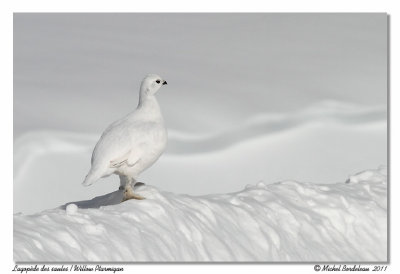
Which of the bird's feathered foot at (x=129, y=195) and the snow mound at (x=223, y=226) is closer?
the snow mound at (x=223, y=226)

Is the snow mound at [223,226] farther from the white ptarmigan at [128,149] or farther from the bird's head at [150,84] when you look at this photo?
the bird's head at [150,84]

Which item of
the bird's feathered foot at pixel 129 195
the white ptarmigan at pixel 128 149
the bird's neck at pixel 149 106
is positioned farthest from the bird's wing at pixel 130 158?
the bird's neck at pixel 149 106

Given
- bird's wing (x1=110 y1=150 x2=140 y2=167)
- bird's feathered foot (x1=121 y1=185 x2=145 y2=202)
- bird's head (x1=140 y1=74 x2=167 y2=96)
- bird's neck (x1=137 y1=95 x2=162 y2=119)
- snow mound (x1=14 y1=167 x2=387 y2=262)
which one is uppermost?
bird's head (x1=140 y1=74 x2=167 y2=96)

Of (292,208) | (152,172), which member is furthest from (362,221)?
(152,172)

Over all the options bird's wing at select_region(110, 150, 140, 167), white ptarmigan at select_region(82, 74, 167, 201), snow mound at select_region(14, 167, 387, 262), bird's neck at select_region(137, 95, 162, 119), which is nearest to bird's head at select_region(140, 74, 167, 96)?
bird's neck at select_region(137, 95, 162, 119)

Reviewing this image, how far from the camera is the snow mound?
8844 millimetres

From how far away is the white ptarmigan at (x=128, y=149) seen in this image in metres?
9.85

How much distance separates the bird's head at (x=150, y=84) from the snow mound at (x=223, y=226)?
100 cm

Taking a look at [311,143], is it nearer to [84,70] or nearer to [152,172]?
[152,172]

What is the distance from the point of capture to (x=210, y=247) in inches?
378

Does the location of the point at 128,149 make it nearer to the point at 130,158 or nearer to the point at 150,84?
the point at 130,158

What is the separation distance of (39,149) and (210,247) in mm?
7238

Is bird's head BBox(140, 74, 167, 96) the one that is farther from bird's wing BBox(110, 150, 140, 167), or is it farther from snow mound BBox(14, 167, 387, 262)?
snow mound BBox(14, 167, 387, 262)

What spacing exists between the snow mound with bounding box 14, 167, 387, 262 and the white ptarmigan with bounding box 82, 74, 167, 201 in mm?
276
